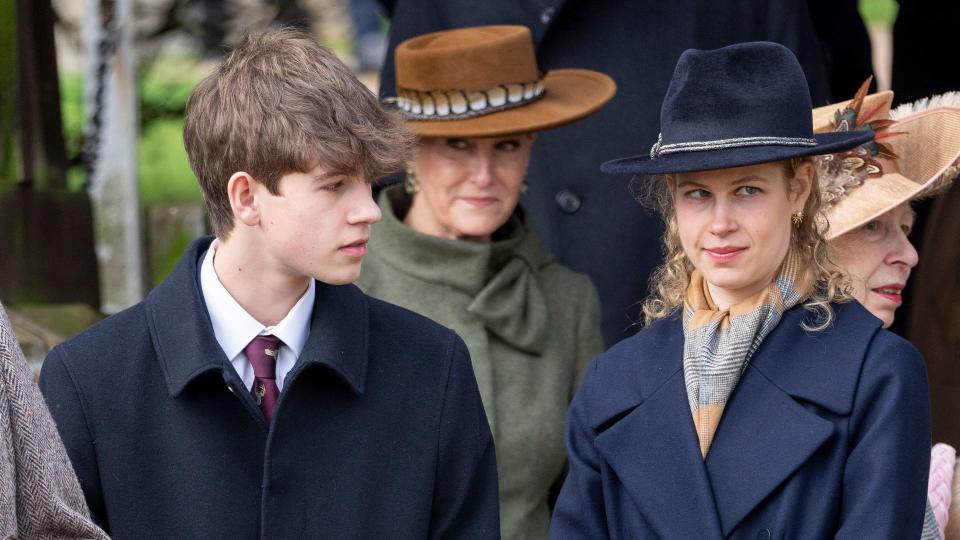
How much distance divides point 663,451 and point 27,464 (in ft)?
3.82

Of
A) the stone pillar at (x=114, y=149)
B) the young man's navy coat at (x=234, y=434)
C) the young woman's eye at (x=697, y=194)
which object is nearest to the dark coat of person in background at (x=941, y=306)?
the young woman's eye at (x=697, y=194)

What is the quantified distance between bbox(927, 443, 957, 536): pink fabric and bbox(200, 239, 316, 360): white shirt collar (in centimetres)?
130

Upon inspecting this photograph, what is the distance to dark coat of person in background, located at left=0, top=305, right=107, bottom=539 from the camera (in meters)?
2.33

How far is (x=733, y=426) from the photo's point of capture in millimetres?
2881

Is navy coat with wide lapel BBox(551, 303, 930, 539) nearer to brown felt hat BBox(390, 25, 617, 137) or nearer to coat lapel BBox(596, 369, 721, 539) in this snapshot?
coat lapel BBox(596, 369, 721, 539)

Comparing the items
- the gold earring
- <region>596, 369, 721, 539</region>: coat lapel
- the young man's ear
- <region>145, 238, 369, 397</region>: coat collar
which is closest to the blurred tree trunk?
the gold earring

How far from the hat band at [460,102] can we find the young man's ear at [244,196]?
1194 millimetres

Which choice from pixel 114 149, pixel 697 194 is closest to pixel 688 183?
pixel 697 194

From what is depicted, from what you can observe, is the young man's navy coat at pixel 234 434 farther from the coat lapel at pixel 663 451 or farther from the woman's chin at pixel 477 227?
the woman's chin at pixel 477 227

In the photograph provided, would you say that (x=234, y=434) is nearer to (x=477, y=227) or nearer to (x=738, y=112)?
(x=738, y=112)

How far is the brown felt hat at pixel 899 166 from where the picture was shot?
326cm

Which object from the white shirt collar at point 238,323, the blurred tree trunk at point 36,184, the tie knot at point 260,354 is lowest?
the blurred tree trunk at point 36,184

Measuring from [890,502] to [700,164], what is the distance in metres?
0.68

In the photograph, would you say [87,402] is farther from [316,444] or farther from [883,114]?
[883,114]
